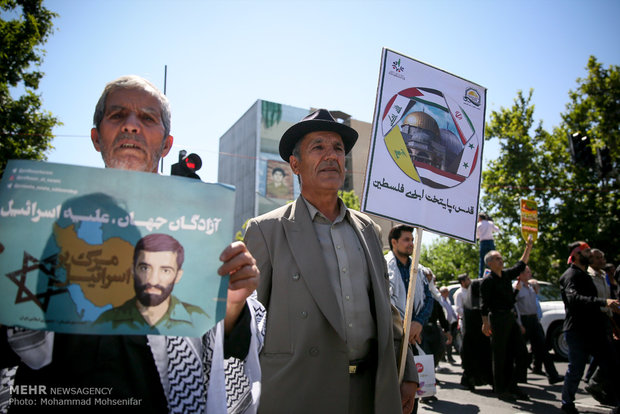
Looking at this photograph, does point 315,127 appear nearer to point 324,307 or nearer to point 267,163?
point 324,307

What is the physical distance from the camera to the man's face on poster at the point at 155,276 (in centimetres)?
102

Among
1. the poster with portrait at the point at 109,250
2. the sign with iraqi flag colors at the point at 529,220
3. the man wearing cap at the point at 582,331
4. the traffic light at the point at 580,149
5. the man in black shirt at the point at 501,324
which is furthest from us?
the traffic light at the point at 580,149

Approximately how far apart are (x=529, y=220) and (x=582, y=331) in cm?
168

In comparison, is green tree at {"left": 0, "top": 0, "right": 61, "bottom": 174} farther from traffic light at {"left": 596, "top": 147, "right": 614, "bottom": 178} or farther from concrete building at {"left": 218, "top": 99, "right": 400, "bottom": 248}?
concrete building at {"left": 218, "top": 99, "right": 400, "bottom": 248}

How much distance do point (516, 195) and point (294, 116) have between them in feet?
94.0

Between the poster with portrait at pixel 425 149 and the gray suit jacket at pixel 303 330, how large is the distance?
0.69 meters

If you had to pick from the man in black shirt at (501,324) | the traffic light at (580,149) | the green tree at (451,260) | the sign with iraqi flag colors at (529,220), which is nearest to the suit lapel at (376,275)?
the sign with iraqi flag colors at (529,220)

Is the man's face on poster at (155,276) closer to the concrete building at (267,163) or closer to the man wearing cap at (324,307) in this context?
A: the man wearing cap at (324,307)

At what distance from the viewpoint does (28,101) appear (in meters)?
14.0

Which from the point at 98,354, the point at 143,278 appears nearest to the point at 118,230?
the point at 143,278

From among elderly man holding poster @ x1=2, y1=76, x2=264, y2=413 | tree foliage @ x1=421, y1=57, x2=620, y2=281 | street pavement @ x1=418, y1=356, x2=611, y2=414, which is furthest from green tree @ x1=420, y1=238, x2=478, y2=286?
elderly man holding poster @ x1=2, y1=76, x2=264, y2=413

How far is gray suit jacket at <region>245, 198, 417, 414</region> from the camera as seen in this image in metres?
1.98

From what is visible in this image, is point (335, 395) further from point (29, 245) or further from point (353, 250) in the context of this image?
point (29, 245)

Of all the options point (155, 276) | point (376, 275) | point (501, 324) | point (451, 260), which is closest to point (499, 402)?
point (501, 324)
